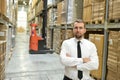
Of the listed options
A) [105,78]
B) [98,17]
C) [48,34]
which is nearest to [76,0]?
[98,17]

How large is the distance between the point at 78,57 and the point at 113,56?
1786 mm

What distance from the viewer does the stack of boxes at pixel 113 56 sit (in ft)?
15.3

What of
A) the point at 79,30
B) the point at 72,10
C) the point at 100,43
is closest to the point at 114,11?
the point at 100,43

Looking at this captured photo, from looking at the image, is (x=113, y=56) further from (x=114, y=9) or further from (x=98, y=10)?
(x=98, y=10)

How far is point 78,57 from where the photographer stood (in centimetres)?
331

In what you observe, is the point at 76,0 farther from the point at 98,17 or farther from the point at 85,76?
the point at 85,76

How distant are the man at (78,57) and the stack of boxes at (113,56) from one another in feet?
4.79

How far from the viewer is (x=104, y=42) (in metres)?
5.34

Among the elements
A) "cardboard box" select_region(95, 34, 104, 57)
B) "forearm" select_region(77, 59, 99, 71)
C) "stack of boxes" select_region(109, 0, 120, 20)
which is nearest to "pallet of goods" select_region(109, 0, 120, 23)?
"stack of boxes" select_region(109, 0, 120, 20)

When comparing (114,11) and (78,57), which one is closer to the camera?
(78,57)

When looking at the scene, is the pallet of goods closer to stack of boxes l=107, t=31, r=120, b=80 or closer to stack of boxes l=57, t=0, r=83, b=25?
stack of boxes l=107, t=31, r=120, b=80

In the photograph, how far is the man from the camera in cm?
322

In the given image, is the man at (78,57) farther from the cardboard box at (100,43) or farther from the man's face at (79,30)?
the cardboard box at (100,43)

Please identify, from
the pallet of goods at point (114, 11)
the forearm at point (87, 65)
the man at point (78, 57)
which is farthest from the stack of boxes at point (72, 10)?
the forearm at point (87, 65)
